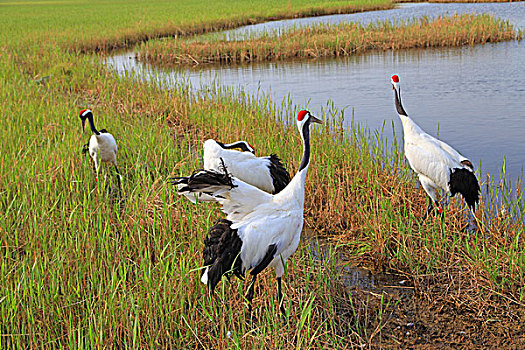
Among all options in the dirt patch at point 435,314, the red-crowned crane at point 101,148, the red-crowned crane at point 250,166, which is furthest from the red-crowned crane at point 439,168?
the red-crowned crane at point 101,148

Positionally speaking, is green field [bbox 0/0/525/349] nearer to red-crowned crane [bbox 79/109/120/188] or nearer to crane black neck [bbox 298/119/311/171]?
red-crowned crane [bbox 79/109/120/188]

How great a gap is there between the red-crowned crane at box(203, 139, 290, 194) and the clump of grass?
11.6m

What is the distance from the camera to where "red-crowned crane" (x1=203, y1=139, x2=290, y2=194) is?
16.3 ft

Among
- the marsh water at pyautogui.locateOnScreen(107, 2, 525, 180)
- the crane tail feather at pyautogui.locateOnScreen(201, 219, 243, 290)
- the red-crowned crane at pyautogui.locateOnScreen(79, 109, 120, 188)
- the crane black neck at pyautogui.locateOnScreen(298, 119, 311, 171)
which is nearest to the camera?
the crane tail feather at pyautogui.locateOnScreen(201, 219, 243, 290)

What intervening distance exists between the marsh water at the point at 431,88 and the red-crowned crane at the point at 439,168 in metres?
0.37

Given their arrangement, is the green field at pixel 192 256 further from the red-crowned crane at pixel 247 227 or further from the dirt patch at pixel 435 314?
the red-crowned crane at pixel 247 227

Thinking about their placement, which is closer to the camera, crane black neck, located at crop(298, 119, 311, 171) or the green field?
the green field

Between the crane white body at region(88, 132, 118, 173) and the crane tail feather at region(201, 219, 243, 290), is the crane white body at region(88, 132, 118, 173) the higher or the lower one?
the higher one

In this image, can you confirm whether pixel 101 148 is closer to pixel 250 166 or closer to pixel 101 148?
pixel 101 148

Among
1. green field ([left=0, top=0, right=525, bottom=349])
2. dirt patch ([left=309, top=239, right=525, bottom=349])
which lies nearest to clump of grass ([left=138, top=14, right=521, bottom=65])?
green field ([left=0, top=0, right=525, bottom=349])

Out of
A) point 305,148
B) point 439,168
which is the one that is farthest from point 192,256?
point 439,168

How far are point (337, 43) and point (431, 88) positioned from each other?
18.4 feet

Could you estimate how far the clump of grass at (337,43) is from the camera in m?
16.2

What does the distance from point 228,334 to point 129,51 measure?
1882 cm
